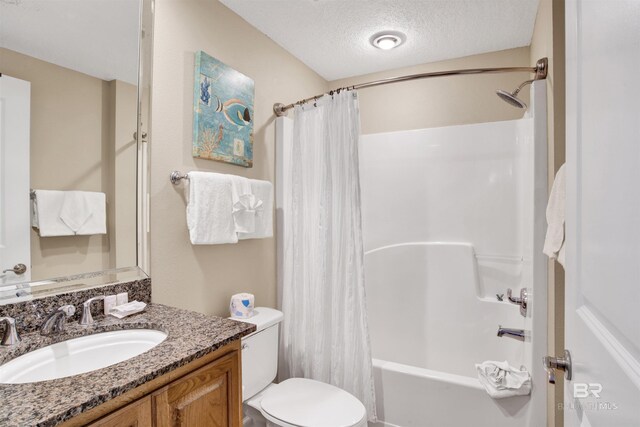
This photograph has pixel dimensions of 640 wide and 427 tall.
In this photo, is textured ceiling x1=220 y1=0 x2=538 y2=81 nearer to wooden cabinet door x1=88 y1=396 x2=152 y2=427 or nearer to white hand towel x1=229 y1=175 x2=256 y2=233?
white hand towel x1=229 y1=175 x2=256 y2=233

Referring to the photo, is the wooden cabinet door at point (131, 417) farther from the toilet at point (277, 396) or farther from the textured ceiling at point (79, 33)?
the textured ceiling at point (79, 33)

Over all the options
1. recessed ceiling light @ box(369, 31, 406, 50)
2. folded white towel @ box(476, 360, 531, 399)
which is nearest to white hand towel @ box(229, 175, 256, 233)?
recessed ceiling light @ box(369, 31, 406, 50)

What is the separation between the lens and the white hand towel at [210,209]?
152cm

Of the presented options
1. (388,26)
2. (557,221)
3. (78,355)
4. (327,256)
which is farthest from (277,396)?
(388,26)

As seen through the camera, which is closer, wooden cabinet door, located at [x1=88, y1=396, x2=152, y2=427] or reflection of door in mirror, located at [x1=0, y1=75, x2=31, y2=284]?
wooden cabinet door, located at [x1=88, y1=396, x2=152, y2=427]

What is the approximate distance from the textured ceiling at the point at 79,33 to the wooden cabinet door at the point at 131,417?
1.13m

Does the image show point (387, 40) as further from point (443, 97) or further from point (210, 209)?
point (210, 209)

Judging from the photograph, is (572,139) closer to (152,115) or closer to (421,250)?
(152,115)

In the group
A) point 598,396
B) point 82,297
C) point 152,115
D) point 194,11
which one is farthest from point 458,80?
point 82,297

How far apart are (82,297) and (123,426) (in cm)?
61

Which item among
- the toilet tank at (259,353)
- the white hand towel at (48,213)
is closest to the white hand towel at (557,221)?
the toilet tank at (259,353)

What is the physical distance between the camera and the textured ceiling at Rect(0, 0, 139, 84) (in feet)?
3.54

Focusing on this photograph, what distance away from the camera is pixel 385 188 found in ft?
8.93

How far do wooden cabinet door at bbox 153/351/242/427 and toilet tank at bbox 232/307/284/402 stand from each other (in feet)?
1.65
